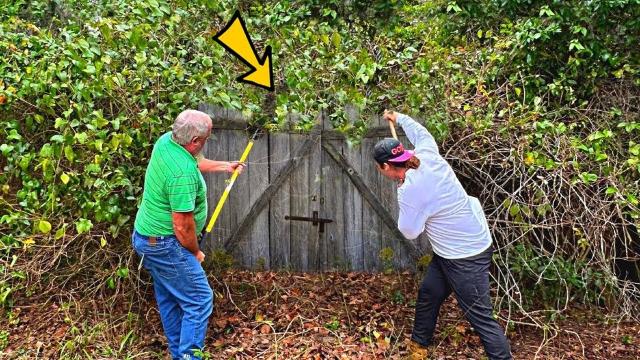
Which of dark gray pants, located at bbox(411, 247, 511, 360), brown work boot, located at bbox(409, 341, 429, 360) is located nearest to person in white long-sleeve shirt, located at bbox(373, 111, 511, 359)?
dark gray pants, located at bbox(411, 247, 511, 360)

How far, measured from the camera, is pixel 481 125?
12.6 feet

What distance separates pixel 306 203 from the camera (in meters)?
4.37

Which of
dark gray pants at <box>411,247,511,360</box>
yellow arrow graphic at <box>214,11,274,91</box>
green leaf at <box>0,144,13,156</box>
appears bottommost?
dark gray pants at <box>411,247,511,360</box>

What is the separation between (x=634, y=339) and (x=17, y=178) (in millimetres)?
4992

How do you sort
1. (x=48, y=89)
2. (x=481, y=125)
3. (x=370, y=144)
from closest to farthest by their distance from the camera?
1. (x=48, y=89)
2. (x=481, y=125)
3. (x=370, y=144)

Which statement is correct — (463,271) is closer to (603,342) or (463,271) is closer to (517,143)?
(517,143)

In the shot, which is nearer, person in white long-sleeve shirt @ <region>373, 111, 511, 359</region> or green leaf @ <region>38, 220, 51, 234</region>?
person in white long-sleeve shirt @ <region>373, 111, 511, 359</region>

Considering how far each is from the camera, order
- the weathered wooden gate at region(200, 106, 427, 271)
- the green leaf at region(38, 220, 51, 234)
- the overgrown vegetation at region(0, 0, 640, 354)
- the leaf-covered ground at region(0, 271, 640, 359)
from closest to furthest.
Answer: the green leaf at region(38, 220, 51, 234)
the overgrown vegetation at region(0, 0, 640, 354)
the leaf-covered ground at region(0, 271, 640, 359)
the weathered wooden gate at region(200, 106, 427, 271)

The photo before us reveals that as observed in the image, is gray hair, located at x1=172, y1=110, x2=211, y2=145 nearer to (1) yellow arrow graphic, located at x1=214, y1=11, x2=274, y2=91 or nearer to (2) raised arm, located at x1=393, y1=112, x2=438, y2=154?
(1) yellow arrow graphic, located at x1=214, y1=11, x2=274, y2=91

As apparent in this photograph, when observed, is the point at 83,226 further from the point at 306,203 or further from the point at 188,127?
the point at 306,203

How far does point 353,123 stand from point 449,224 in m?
1.24

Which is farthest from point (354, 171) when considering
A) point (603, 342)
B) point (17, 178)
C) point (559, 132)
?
point (17, 178)

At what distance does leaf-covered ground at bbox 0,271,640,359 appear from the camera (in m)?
3.63

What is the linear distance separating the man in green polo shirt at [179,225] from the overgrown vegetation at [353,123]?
15.8 inches
